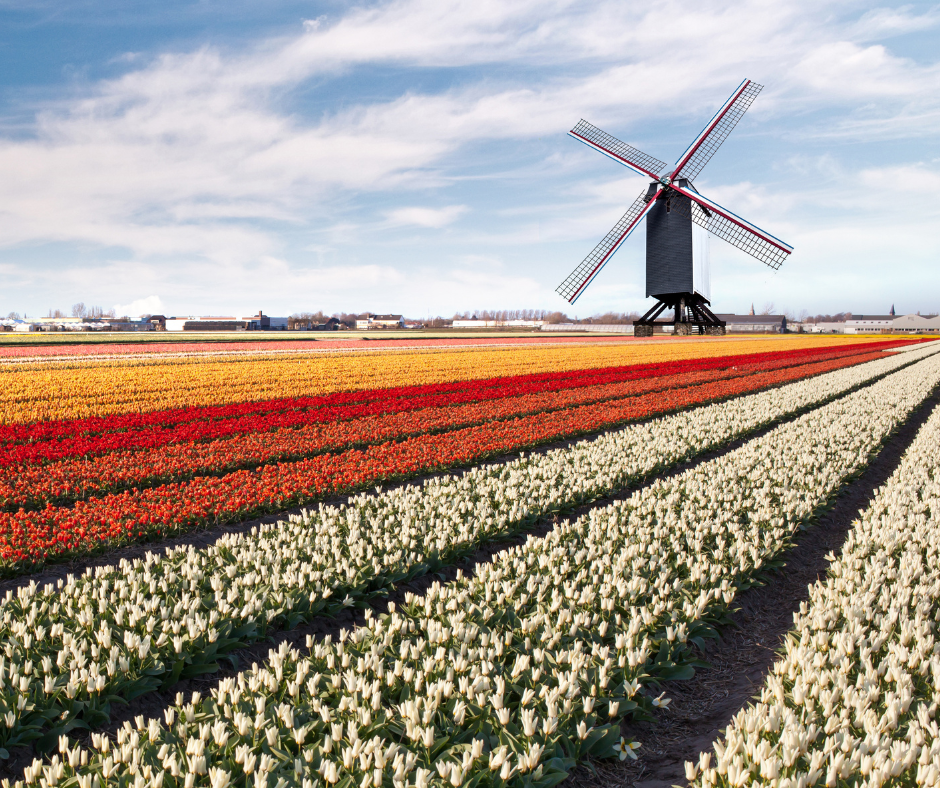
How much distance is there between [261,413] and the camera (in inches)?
680

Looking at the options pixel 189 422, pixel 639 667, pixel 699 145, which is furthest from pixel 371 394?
pixel 699 145

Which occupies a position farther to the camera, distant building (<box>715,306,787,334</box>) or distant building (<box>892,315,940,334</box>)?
distant building (<box>892,315,940,334</box>)

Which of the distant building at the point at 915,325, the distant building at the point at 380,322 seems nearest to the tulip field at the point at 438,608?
the distant building at the point at 380,322

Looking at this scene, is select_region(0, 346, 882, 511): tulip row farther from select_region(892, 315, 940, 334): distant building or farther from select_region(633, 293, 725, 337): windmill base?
select_region(892, 315, 940, 334): distant building

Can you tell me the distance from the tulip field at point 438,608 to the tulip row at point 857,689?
27 millimetres

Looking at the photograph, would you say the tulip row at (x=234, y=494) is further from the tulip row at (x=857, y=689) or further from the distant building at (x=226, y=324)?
the distant building at (x=226, y=324)

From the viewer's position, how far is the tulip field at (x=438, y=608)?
12.0 feet

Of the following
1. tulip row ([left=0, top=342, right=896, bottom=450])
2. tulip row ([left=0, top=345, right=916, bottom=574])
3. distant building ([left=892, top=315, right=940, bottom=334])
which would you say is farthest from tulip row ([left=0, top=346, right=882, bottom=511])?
distant building ([left=892, top=315, right=940, bottom=334])

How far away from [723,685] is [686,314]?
55393mm

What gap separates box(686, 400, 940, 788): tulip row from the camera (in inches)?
136

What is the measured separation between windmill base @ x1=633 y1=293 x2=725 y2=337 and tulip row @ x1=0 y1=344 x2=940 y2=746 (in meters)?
47.7

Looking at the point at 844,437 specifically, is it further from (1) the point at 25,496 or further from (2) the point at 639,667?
(1) the point at 25,496

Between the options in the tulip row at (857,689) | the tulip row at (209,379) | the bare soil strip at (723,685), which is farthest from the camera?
the tulip row at (209,379)

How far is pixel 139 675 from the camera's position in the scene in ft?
15.4
